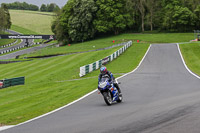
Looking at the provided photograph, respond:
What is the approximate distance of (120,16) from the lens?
9312 centimetres

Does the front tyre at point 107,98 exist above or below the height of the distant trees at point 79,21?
below

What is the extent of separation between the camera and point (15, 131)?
879 cm

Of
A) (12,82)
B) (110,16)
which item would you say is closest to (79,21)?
(110,16)

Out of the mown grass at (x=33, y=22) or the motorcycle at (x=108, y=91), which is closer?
the motorcycle at (x=108, y=91)

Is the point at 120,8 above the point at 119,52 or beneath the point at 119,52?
above

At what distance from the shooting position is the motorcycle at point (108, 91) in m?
13.0

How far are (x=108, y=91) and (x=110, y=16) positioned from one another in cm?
8231

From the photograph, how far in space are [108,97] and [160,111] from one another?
3594 mm

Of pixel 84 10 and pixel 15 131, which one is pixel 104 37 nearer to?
pixel 84 10

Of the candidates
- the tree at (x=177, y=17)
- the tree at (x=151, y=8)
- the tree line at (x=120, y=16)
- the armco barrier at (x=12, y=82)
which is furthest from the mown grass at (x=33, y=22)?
the armco barrier at (x=12, y=82)

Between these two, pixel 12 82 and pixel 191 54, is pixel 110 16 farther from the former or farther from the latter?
pixel 12 82

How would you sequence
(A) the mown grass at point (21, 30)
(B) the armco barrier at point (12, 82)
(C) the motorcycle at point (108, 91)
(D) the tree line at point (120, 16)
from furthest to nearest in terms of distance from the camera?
(A) the mown grass at point (21, 30) → (D) the tree line at point (120, 16) → (B) the armco barrier at point (12, 82) → (C) the motorcycle at point (108, 91)

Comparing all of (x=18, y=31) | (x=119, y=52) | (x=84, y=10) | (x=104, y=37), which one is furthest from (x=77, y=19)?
(x=18, y=31)

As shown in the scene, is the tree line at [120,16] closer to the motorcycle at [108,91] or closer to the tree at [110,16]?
the tree at [110,16]
